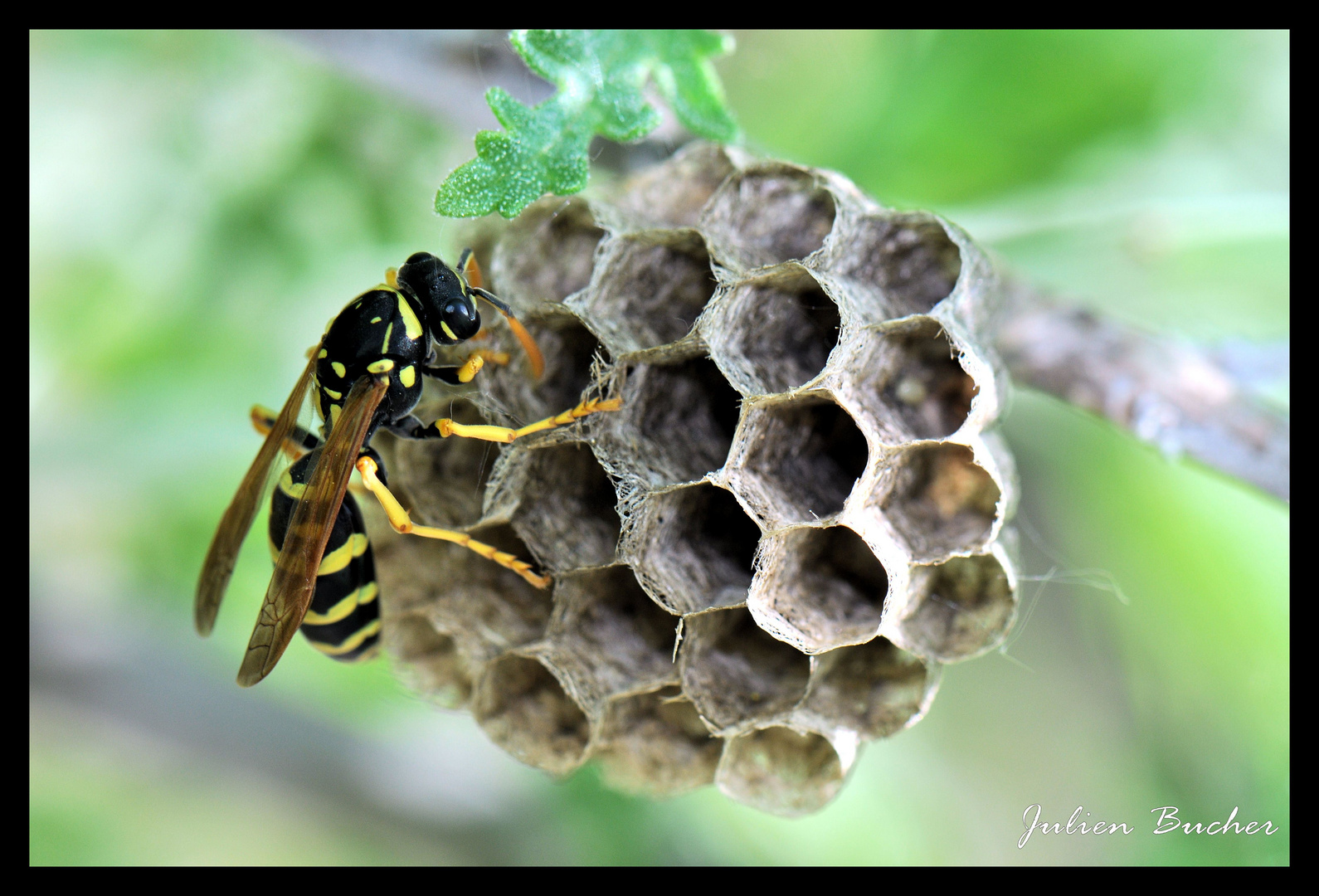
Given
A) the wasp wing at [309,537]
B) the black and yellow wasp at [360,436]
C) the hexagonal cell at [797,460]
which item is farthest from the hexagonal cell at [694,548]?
the wasp wing at [309,537]

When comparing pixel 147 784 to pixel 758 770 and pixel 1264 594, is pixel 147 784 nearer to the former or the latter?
pixel 758 770

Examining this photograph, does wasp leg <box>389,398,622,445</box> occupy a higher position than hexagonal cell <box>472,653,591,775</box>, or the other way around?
wasp leg <box>389,398,622,445</box>

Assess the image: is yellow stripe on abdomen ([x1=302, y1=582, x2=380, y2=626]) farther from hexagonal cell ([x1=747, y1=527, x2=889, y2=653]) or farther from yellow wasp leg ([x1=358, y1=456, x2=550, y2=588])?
hexagonal cell ([x1=747, y1=527, x2=889, y2=653])

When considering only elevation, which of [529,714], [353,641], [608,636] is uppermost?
[353,641]

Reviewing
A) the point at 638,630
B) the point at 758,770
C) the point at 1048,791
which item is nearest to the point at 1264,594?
the point at 1048,791

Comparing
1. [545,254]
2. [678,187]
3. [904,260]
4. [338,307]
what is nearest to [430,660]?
[545,254]

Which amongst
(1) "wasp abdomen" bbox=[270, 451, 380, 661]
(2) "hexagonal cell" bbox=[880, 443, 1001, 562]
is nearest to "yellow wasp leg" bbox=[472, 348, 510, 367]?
(1) "wasp abdomen" bbox=[270, 451, 380, 661]

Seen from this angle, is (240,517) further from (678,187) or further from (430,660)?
(678,187)
